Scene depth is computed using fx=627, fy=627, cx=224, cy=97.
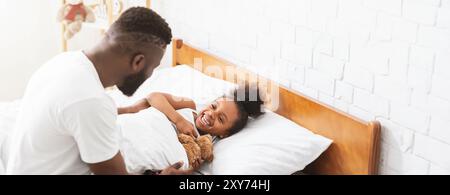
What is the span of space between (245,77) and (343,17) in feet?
1.78

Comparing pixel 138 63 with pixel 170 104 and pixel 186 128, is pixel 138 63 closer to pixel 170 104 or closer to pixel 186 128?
pixel 186 128

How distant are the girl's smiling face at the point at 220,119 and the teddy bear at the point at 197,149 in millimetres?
87

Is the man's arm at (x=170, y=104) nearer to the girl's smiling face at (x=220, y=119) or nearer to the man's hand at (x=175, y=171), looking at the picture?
the girl's smiling face at (x=220, y=119)

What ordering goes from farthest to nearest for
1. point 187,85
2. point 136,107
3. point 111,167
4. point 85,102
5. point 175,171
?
point 187,85
point 136,107
point 175,171
point 111,167
point 85,102

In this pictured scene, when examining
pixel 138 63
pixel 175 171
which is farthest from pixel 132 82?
pixel 175 171

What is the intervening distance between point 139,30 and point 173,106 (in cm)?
75

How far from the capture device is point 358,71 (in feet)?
6.70

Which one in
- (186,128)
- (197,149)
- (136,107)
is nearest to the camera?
(197,149)

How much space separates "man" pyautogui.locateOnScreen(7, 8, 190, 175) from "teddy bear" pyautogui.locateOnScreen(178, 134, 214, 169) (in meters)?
0.43

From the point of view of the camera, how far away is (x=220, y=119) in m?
2.24

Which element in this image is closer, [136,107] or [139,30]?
[139,30]

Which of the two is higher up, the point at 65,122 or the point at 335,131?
the point at 65,122
